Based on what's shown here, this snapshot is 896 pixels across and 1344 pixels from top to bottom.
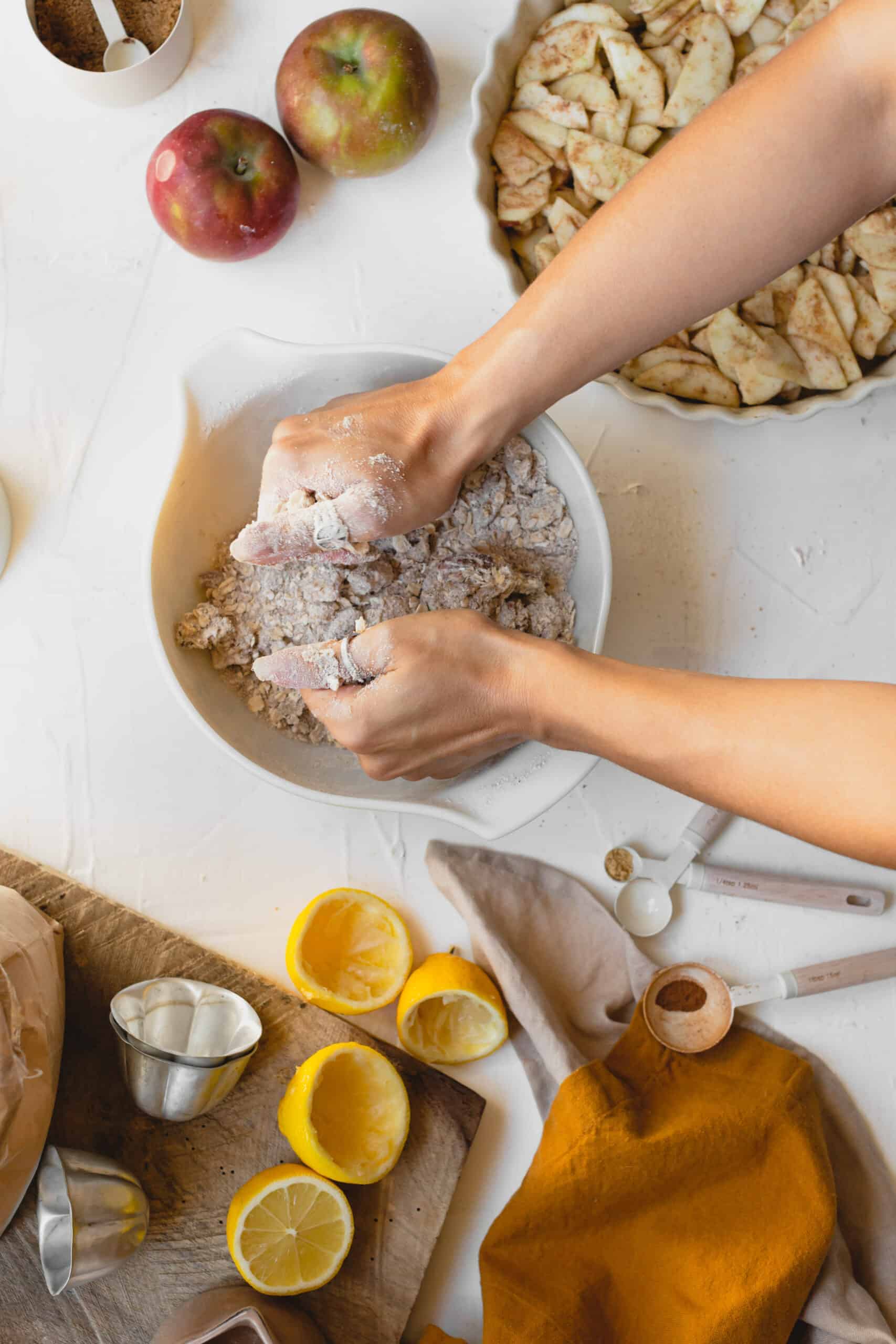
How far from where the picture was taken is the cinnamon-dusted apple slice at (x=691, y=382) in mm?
901

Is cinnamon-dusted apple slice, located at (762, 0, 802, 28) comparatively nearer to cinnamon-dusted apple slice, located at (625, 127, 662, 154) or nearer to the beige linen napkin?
cinnamon-dusted apple slice, located at (625, 127, 662, 154)

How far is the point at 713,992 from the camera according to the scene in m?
0.95

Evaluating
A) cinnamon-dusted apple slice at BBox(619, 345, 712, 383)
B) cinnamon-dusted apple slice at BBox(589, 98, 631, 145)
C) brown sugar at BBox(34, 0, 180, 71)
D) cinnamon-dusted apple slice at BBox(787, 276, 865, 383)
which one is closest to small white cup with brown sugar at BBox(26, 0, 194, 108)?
brown sugar at BBox(34, 0, 180, 71)

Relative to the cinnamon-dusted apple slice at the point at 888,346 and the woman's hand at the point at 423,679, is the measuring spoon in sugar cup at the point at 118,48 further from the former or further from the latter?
the cinnamon-dusted apple slice at the point at 888,346

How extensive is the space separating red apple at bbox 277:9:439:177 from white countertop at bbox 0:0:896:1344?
0.06m

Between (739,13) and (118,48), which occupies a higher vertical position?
(118,48)

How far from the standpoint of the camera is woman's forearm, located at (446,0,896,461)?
2.01 ft

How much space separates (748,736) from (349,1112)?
531 millimetres

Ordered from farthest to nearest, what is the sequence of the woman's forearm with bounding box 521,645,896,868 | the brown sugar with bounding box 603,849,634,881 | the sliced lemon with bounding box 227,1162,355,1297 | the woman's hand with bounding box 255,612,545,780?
the brown sugar with bounding box 603,849,634,881 → the sliced lemon with bounding box 227,1162,355,1297 → the woman's hand with bounding box 255,612,545,780 → the woman's forearm with bounding box 521,645,896,868

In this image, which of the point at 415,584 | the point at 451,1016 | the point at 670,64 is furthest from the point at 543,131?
the point at 451,1016

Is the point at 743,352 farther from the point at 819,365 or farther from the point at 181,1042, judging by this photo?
the point at 181,1042

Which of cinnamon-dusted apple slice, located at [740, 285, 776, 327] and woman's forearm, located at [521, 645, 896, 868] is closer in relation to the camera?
woman's forearm, located at [521, 645, 896, 868]

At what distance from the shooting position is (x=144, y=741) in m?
0.96

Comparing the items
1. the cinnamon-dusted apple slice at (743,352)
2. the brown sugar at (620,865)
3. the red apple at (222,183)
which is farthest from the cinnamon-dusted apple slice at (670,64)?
the brown sugar at (620,865)
